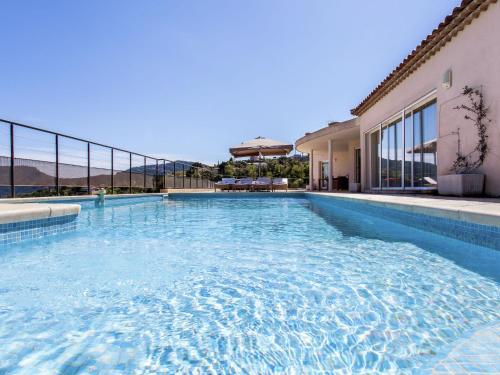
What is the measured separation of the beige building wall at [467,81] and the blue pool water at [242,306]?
8.25 feet

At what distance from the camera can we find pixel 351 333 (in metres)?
1.35

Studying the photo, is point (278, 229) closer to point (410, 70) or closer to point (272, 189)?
point (410, 70)

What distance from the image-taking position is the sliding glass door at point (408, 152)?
20.7ft

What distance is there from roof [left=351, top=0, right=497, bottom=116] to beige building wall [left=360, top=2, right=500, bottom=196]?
0.31ft

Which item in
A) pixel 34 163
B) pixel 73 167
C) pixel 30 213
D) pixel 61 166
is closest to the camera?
pixel 30 213

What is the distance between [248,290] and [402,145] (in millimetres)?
7004

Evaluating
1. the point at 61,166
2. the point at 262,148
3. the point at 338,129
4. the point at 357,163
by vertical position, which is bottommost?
the point at 61,166

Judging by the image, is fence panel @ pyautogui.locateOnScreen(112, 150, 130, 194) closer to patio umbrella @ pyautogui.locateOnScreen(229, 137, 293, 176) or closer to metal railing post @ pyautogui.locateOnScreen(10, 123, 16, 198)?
metal railing post @ pyautogui.locateOnScreen(10, 123, 16, 198)

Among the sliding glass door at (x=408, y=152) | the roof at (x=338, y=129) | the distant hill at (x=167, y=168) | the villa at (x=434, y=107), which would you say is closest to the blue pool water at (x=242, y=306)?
the villa at (x=434, y=107)

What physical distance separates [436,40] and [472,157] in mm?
2340

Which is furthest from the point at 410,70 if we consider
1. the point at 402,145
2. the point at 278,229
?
the point at 278,229

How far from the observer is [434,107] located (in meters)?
6.17

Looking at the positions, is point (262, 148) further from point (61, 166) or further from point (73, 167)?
point (61, 166)

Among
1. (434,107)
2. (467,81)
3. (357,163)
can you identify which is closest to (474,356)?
(467,81)
